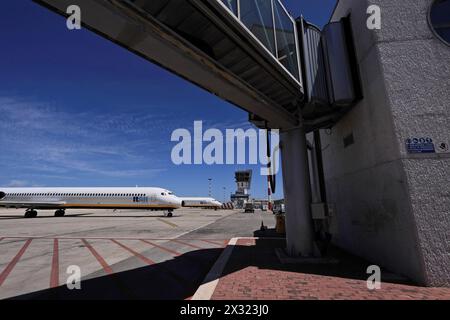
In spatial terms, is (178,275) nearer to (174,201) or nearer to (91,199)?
(174,201)

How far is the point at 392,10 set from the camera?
6234mm

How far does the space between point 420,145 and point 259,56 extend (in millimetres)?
4275

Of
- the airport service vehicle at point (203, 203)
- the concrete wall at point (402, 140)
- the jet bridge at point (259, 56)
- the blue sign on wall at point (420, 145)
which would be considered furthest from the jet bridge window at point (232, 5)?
the airport service vehicle at point (203, 203)

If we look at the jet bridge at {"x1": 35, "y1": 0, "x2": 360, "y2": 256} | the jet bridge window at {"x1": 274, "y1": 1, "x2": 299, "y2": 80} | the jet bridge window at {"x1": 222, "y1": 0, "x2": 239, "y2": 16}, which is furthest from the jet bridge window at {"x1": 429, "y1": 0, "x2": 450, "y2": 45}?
the jet bridge window at {"x1": 222, "y1": 0, "x2": 239, "y2": 16}

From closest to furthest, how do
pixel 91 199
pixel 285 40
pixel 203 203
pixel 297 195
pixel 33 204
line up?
pixel 285 40, pixel 297 195, pixel 33 204, pixel 91 199, pixel 203 203

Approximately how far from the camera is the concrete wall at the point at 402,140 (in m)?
5.13

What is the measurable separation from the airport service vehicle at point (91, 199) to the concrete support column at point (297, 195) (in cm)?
2550

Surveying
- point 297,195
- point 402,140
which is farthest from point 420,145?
point 297,195

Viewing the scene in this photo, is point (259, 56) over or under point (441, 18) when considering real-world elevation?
under

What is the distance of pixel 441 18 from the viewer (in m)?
6.10

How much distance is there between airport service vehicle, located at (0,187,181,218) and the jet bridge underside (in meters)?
27.8

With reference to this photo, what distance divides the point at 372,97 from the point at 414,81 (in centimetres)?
95

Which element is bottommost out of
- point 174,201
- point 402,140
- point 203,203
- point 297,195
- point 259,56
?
point 297,195

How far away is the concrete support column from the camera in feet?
25.0
